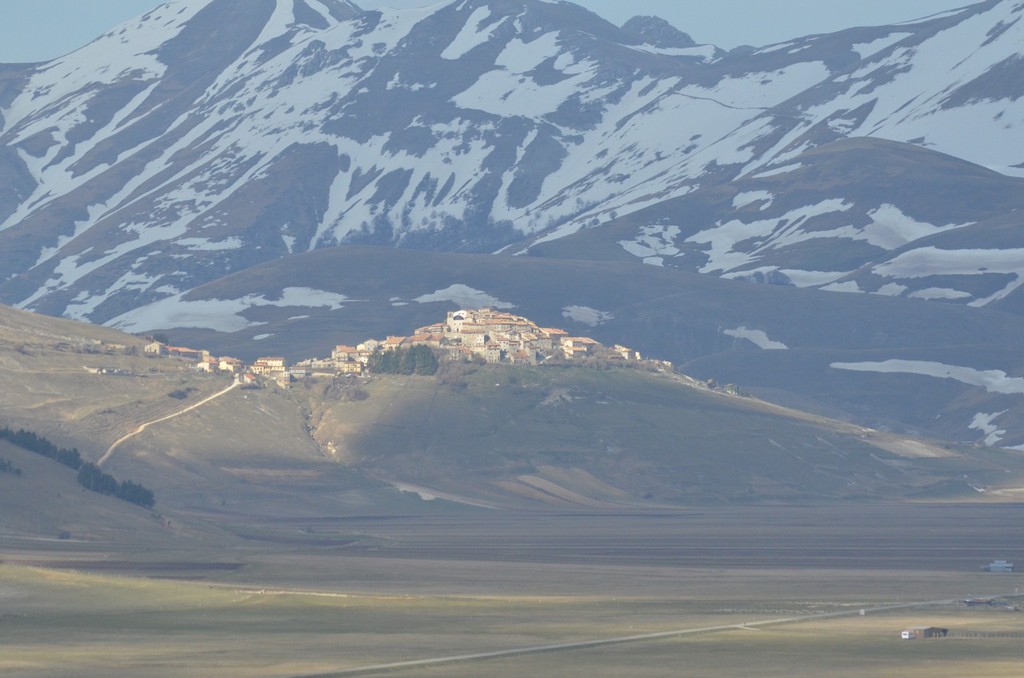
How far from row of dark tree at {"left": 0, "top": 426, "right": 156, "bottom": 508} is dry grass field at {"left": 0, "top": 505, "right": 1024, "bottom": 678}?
10715 mm

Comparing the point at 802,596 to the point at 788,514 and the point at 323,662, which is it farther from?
the point at 788,514

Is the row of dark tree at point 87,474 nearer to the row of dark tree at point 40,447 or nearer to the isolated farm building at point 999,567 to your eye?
the row of dark tree at point 40,447

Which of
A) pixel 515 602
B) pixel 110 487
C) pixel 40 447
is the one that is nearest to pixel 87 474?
pixel 110 487

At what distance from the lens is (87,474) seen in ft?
512

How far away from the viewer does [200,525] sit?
15538cm

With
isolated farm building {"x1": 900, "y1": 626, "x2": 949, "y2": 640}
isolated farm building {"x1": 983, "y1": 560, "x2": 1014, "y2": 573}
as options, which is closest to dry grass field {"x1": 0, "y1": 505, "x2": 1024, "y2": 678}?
isolated farm building {"x1": 900, "y1": 626, "x2": 949, "y2": 640}

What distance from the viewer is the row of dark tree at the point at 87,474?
155875 mm

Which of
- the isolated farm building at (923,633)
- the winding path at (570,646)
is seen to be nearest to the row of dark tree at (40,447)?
the winding path at (570,646)

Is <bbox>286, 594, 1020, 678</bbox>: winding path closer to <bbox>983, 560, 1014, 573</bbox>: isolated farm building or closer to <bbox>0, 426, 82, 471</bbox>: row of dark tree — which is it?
<bbox>983, 560, 1014, 573</bbox>: isolated farm building

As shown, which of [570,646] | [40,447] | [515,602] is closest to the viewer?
[570,646]

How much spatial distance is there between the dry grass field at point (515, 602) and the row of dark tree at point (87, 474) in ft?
35.2

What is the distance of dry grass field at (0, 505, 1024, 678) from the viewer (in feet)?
248

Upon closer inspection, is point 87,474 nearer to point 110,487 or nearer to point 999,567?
point 110,487

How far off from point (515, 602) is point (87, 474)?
64.4m
